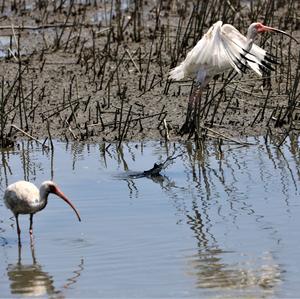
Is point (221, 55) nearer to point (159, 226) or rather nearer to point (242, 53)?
point (242, 53)

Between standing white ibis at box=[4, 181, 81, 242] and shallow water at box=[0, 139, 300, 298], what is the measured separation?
0.65ft

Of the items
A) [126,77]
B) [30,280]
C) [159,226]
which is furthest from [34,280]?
[126,77]

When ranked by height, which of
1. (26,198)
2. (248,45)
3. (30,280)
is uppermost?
(248,45)

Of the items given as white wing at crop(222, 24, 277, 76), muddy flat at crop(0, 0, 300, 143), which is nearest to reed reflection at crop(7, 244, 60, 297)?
muddy flat at crop(0, 0, 300, 143)

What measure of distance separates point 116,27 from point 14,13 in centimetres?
201

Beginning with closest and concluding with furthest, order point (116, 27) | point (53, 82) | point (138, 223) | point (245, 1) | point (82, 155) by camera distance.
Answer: point (138, 223) → point (82, 155) → point (53, 82) → point (116, 27) → point (245, 1)

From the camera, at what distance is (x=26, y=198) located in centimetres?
795

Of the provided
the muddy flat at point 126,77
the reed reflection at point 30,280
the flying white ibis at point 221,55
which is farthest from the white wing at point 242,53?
the reed reflection at point 30,280

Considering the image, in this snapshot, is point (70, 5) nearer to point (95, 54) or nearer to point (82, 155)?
point (95, 54)

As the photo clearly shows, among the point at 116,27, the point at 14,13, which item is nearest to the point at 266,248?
the point at 116,27

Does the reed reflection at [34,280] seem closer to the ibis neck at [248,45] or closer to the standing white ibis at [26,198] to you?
the standing white ibis at [26,198]

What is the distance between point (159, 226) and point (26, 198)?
1.07 meters

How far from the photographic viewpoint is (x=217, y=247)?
7551mm

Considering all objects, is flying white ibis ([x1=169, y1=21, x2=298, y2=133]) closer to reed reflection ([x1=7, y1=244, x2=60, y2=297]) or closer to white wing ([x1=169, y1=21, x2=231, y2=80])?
white wing ([x1=169, y1=21, x2=231, y2=80])
